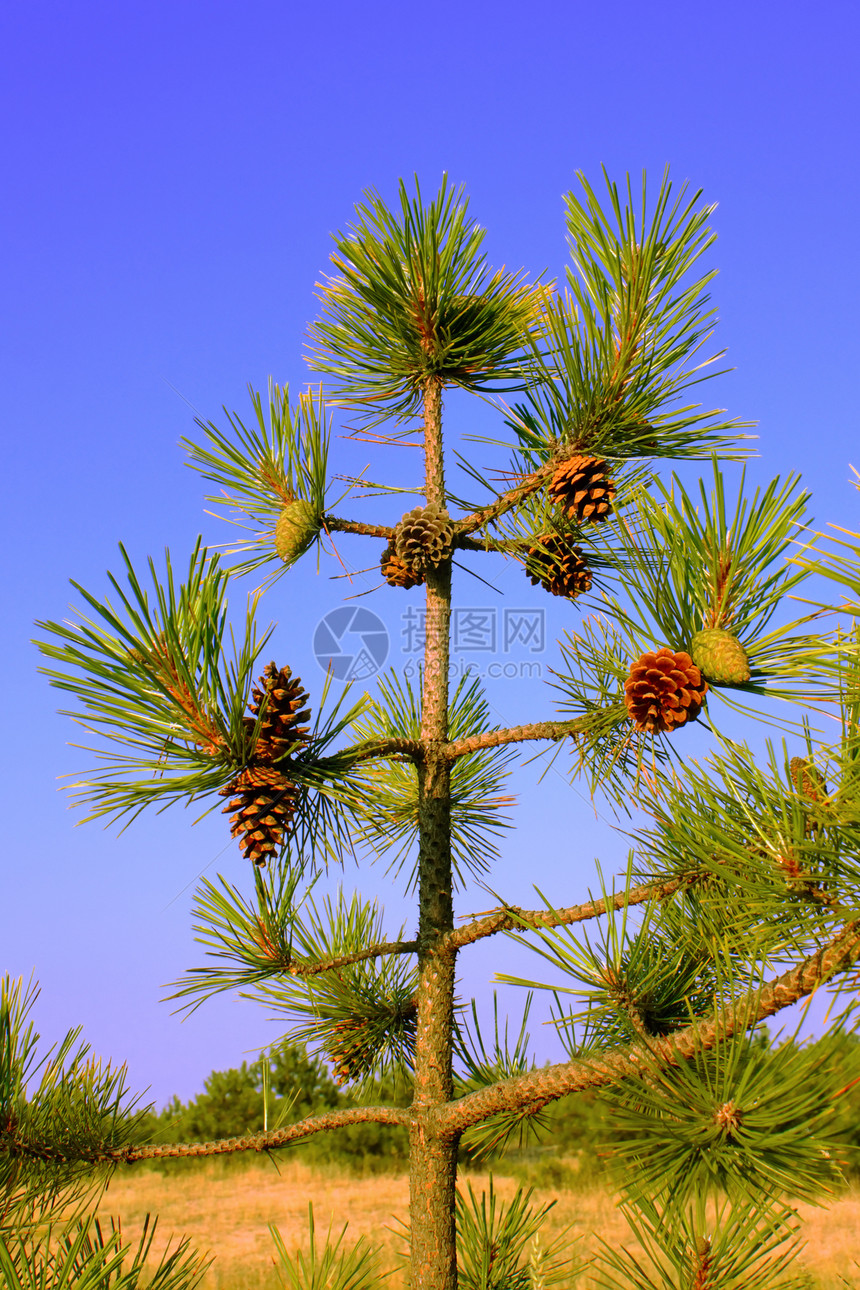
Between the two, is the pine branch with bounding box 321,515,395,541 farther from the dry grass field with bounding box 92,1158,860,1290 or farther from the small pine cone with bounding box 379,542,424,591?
the dry grass field with bounding box 92,1158,860,1290

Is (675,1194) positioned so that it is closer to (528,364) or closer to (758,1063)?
(758,1063)

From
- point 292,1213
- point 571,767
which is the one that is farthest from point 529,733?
point 292,1213

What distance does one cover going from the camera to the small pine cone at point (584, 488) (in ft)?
8.79

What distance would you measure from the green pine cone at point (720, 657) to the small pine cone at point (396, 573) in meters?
1.25

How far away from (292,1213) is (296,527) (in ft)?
28.9

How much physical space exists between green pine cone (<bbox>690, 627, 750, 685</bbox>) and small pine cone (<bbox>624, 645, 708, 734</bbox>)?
0.03 metres

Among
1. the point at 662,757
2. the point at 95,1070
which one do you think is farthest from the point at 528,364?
the point at 95,1070

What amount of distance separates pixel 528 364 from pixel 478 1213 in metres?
2.99

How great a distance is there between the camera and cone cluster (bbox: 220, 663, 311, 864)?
227 cm

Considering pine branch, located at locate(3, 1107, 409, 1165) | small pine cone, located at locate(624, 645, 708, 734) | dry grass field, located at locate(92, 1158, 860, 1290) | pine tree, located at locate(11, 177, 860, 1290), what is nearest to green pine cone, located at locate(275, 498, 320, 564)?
pine tree, located at locate(11, 177, 860, 1290)

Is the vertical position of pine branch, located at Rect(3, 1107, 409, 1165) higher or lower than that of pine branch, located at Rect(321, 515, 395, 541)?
lower

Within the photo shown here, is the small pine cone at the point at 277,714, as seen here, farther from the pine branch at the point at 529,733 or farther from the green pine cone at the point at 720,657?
the green pine cone at the point at 720,657

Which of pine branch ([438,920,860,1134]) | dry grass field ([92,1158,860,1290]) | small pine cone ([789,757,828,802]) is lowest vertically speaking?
dry grass field ([92,1158,860,1290])

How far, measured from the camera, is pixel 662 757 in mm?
2600
